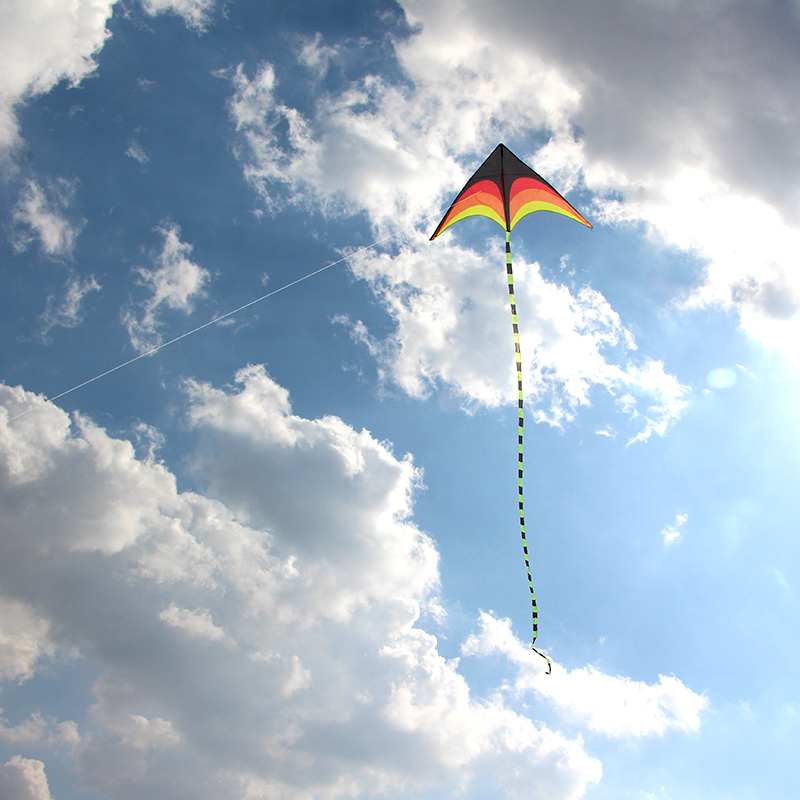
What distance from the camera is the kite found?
1856 centimetres

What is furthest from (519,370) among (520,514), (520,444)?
(520,514)

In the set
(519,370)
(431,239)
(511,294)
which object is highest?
(431,239)

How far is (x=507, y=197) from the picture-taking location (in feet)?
63.9

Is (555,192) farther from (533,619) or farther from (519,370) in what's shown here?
(533,619)

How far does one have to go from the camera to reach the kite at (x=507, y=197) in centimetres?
1856

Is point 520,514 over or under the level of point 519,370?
under

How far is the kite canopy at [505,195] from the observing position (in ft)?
61.6

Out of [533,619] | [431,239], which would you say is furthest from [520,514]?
[431,239]

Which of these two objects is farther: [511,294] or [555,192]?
[555,192]

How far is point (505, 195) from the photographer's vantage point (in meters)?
19.4

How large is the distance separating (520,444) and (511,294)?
4.39 metres

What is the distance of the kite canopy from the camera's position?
61.6 feet

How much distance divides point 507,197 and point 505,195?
0.12m

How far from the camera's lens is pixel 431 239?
64.3 feet
